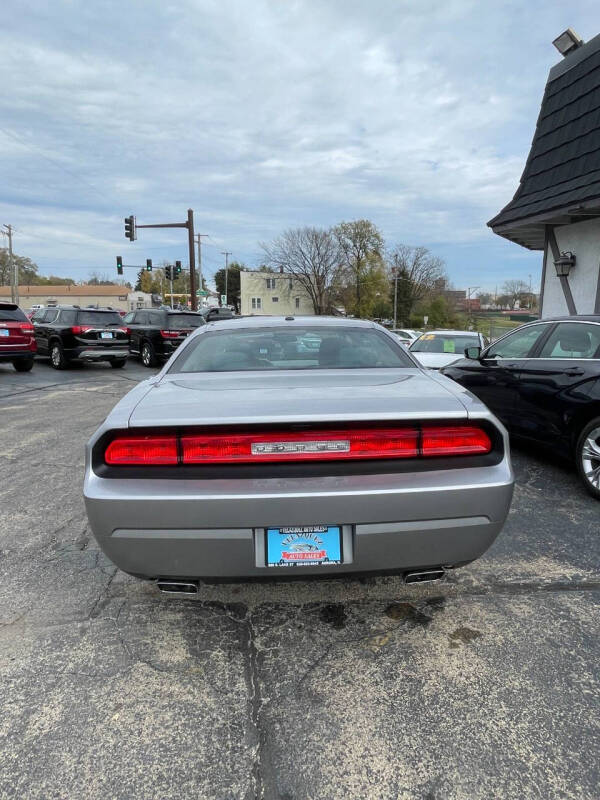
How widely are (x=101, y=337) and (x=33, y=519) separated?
439 inches

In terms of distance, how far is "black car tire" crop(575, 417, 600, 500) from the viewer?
4.21 meters

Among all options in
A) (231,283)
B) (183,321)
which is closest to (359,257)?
(231,283)

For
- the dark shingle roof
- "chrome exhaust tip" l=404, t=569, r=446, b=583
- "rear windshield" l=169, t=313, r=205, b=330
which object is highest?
the dark shingle roof

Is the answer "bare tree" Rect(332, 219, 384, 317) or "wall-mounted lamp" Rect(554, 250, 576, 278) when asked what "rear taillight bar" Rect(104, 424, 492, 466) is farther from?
"bare tree" Rect(332, 219, 384, 317)

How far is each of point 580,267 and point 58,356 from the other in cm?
1273

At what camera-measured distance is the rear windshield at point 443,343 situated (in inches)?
443

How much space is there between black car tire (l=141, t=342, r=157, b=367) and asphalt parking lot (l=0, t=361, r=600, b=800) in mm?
12596

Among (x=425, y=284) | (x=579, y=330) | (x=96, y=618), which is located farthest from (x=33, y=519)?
(x=425, y=284)

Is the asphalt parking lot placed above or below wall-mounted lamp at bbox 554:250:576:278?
below

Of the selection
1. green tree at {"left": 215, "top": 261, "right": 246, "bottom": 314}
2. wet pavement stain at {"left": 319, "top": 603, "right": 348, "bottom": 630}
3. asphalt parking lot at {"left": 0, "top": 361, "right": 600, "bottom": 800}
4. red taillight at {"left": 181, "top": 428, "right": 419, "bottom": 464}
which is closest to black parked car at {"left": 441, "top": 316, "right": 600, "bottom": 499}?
asphalt parking lot at {"left": 0, "top": 361, "right": 600, "bottom": 800}

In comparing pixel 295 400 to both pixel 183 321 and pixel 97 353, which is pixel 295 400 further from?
pixel 183 321

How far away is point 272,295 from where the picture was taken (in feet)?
243

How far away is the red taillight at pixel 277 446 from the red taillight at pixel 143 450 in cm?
6

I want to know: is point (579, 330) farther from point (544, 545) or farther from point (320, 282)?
point (320, 282)
